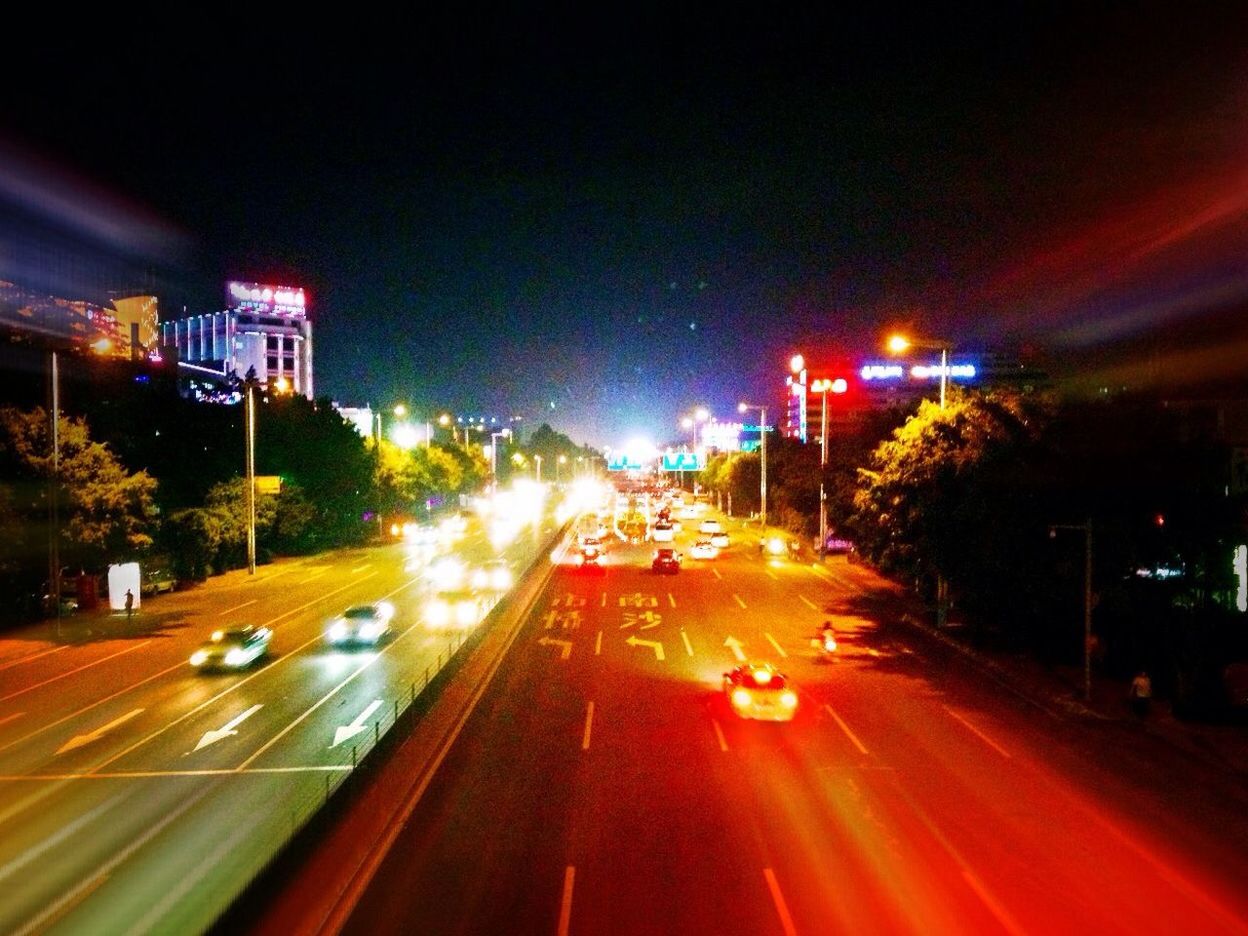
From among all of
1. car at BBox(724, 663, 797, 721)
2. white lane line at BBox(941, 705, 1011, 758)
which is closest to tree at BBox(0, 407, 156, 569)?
car at BBox(724, 663, 797, 721)

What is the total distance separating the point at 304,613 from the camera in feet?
135

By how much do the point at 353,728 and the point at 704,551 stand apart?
40.8 metres

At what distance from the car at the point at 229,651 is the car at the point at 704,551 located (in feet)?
116

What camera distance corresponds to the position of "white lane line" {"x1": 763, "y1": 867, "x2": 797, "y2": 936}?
38.3ft

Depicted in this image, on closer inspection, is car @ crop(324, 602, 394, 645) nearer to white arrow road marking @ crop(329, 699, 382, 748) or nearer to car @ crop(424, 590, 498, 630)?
car @ crop(424, 590, 498, 630)

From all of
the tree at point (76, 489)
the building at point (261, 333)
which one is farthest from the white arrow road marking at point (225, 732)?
the building at point (261, 333)

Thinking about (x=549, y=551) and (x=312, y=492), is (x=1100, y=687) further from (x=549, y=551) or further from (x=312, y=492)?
(x=312, y=492)

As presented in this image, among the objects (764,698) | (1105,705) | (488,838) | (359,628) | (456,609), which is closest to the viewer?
(488,838)

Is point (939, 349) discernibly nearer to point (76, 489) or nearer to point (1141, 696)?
point (1141, 696)

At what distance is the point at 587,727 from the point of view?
2202cm

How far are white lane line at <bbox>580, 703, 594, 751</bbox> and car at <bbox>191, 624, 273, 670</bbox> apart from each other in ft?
35.9

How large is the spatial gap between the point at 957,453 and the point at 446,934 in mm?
23902

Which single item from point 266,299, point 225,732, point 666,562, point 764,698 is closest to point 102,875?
point 225,732

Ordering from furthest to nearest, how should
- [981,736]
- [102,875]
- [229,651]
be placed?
[229,651]
[981,736]
[102,875]
